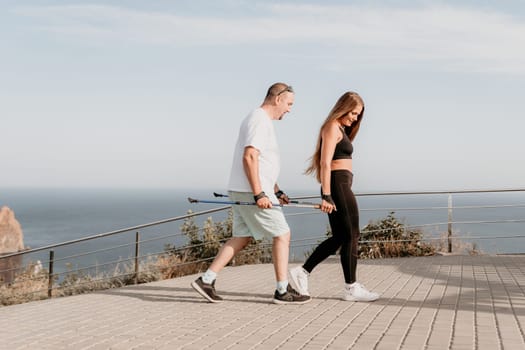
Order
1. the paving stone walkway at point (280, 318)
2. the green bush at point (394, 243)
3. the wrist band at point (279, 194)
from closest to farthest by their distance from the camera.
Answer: the paving stone walkway at point (280, 318) → the wrist band at point (279, 194) → the green bush at point (394, 243)

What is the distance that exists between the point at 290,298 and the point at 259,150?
4.58ft

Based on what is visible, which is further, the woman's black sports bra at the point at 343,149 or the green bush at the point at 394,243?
the green bush at the point at 394,243

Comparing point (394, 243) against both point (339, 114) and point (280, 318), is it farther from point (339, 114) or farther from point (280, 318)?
point (280, 318)

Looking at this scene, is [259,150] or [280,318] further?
[259,150]

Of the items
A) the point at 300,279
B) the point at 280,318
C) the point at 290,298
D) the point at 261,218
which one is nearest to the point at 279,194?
the point at 261,218

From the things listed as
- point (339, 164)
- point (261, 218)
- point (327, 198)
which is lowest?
point (261, 218)

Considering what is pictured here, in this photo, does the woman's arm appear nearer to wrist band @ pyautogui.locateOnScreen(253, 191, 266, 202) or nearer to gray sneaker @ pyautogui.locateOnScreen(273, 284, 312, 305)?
wrist band @ pyautogui.locateOnScreen(253, 191, 266, 202)

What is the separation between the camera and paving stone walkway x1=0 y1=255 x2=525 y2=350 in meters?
4.96

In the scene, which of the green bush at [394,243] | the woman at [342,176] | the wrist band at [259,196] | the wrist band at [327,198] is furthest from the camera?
the green bush at [394,243]

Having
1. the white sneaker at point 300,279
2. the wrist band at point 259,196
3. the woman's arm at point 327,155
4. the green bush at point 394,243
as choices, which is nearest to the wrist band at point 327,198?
the woman's arm at point 327,155

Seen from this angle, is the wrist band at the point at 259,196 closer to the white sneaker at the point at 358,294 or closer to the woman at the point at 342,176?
the woman at the point at 342,176

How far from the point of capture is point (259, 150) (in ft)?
20.1

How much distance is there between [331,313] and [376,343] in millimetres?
1203

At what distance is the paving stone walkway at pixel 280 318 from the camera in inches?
195
